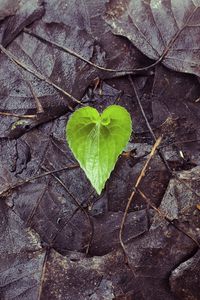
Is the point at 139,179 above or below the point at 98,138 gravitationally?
below

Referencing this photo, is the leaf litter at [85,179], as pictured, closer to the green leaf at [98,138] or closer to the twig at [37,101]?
the twig at [37,101]

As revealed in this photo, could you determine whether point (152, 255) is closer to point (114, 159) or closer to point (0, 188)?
point (114, 159)

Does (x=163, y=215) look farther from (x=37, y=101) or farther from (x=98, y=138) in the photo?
(x=37, y=101)

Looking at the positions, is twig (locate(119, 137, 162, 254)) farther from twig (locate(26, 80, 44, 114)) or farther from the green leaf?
twig (locate(26, 80, 44, 114))

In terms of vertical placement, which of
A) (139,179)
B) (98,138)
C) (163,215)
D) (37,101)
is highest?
(37,101)

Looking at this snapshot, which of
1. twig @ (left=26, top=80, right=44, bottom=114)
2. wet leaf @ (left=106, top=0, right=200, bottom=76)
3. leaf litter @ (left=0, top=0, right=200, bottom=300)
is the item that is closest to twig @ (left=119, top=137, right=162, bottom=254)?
leaf litter @ (left=0, top=0, right=200, bottom=300)

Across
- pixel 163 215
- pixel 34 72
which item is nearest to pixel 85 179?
pixel 163 215
